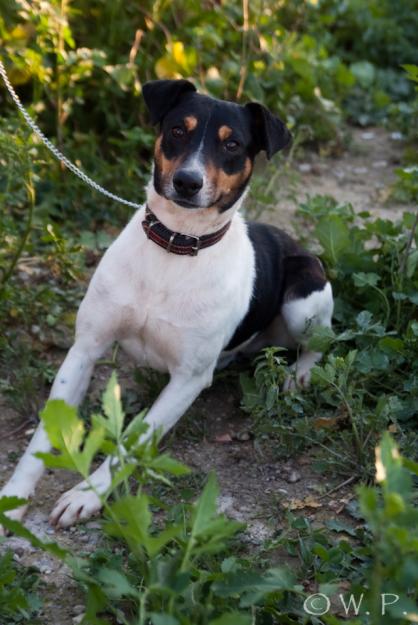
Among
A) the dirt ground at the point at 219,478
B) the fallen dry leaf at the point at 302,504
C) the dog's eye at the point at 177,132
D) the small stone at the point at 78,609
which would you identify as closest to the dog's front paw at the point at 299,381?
the dirt ground at the point at 219,478

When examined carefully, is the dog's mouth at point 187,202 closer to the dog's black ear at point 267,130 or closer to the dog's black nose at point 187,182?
the dog's black nose at point 187,182

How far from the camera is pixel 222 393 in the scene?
4.68m

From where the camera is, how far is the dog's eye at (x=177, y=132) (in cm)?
382

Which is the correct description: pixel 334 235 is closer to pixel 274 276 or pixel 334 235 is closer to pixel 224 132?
pixel 274 276

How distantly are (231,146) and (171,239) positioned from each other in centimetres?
44

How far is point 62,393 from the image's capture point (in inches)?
156

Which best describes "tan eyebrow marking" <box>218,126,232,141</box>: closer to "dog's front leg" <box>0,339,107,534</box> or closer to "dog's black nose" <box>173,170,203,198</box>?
"dog's black nose" <box>173,170,203,198</box>

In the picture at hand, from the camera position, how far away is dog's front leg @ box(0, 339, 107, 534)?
3709mm

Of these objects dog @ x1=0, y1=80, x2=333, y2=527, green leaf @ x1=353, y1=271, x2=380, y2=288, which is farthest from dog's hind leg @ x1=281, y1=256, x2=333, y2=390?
dog @ x1=0, y1=80, x2=333, y2=527

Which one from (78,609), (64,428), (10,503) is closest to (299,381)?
(78,609)

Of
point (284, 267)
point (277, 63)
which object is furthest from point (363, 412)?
point (277, 63)

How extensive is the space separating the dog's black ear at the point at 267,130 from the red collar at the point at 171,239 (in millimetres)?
472

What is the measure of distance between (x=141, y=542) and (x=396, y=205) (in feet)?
14.7

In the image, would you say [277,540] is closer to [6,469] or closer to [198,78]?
[6,469]
